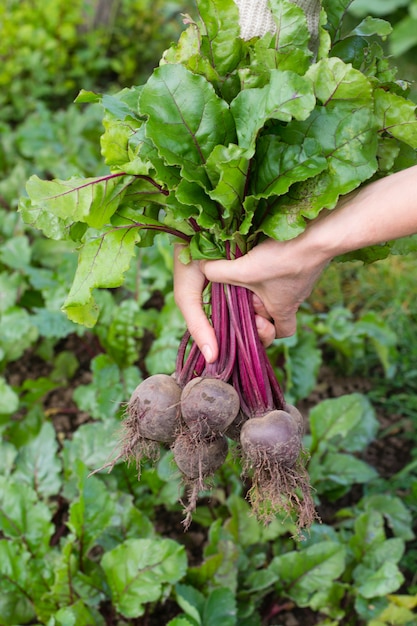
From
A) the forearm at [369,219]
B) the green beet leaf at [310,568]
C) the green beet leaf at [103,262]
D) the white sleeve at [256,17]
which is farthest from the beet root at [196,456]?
the white sleeve at [256,17]

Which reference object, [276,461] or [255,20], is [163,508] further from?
[255,20]

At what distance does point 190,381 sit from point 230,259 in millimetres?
329

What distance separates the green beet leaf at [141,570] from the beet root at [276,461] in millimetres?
615

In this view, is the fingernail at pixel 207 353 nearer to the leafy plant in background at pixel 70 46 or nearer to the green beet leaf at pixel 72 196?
the green beet leaf at pixel 72 196

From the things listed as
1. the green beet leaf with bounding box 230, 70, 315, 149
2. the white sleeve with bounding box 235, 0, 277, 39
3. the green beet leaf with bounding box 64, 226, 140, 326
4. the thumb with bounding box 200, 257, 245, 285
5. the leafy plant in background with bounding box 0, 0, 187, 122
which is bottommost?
the leafy plant in background with bounding box 0, 0, 187, 122

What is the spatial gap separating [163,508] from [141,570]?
0.69 metres

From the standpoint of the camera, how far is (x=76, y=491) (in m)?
2.66

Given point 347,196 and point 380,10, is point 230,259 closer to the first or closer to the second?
point 347,196

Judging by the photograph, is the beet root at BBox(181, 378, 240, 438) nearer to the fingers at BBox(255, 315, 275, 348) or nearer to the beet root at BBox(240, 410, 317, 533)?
the beet root at BBox(240, 410, 317, 533)

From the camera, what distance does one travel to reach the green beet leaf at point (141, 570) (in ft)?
7.22

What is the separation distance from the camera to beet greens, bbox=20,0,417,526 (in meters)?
1.51

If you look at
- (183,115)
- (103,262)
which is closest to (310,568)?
(103,262)

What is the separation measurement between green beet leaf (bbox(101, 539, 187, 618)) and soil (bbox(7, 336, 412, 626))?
0.20 m

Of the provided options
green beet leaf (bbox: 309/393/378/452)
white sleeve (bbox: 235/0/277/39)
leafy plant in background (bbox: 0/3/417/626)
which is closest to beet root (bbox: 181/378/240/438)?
leafy plant in background (bbox: 0/3/417/626)
